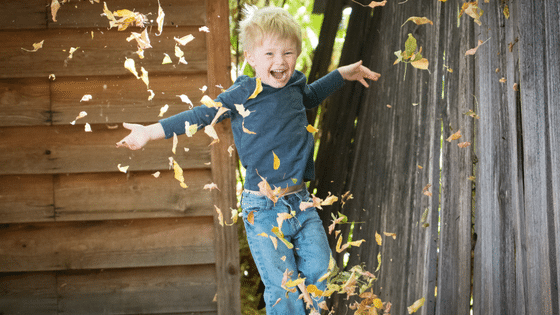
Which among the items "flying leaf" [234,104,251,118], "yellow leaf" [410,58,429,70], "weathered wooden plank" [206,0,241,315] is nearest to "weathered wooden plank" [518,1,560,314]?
"yellow leaf" [410,58,429,70]

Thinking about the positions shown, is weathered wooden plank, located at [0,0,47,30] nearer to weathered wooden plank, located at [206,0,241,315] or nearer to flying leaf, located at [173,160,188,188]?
weathered wooden plank, located at [206,0,241,315]

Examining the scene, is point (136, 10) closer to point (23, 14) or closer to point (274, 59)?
point (23, 14)

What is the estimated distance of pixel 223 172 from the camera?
2354 millimetres

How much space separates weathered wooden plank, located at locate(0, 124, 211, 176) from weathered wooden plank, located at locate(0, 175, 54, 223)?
64mm

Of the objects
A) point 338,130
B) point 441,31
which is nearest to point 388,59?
point 441,31

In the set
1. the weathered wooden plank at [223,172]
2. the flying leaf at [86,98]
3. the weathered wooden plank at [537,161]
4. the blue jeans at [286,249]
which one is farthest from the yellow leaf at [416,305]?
the flying leaf at [86,98]

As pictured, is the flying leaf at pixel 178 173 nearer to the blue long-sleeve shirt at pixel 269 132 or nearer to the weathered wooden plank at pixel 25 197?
the blue long-sleeve shirt at pixel 269 132

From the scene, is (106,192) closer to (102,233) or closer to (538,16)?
(102,233)

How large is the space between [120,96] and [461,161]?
1654 millimetres

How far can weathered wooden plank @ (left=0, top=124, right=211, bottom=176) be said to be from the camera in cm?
233

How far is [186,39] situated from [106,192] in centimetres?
91

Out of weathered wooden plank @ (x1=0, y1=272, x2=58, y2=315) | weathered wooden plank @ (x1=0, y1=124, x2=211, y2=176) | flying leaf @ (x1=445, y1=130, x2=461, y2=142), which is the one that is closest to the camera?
flying leaf @ (x1=445, y1=130, x2=461, y2=142)

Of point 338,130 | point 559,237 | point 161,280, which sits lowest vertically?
point 161,280

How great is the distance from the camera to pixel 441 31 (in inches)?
66.7
